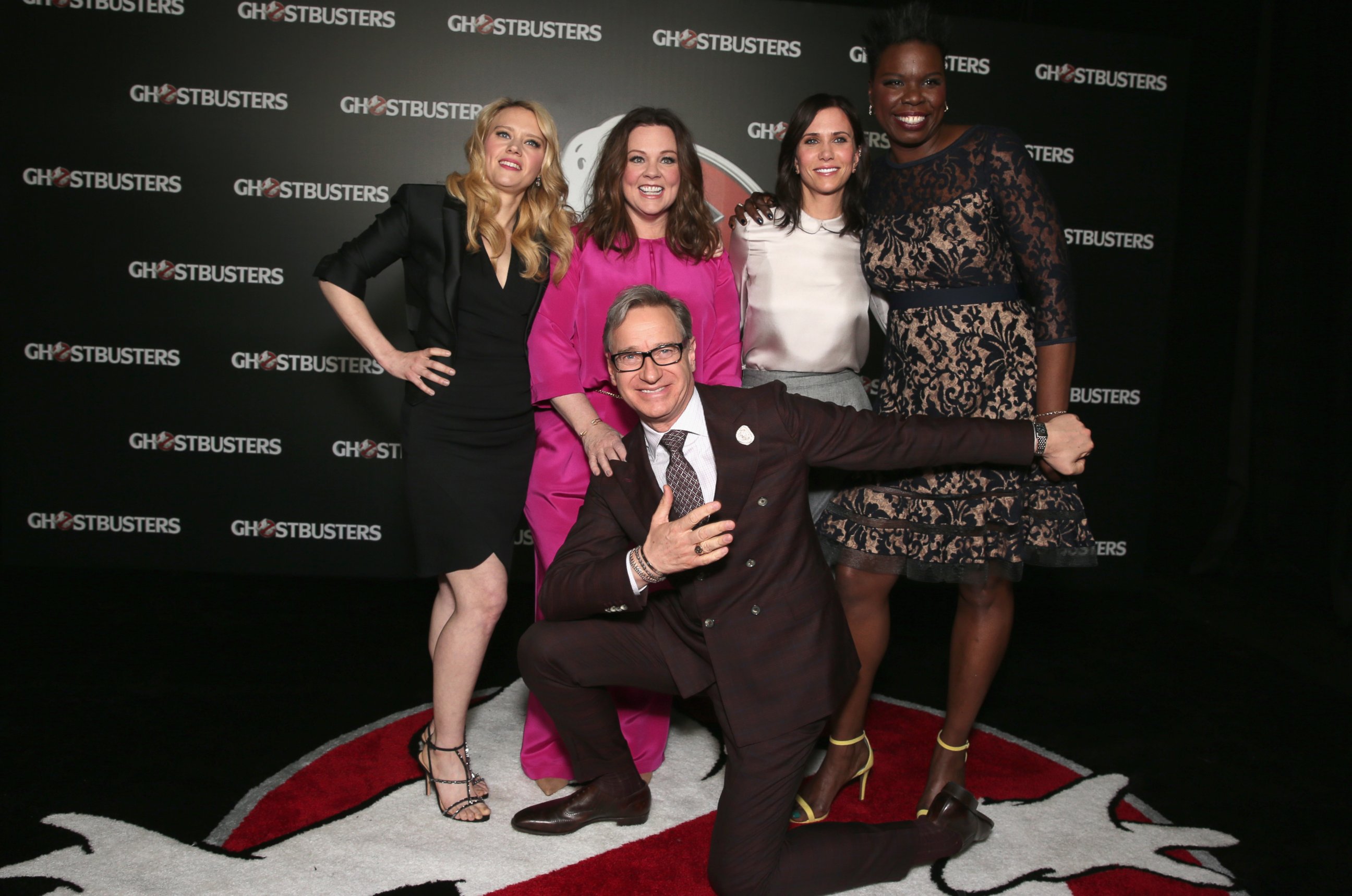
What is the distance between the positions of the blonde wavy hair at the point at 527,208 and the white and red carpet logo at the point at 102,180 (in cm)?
247

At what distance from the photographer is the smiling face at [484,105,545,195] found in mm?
2324

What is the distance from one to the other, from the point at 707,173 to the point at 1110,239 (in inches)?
76.0

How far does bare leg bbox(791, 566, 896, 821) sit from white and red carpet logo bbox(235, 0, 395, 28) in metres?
3.24

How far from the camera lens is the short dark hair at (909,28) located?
7.20 ft

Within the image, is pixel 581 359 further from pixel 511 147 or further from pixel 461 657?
pixel 461 657

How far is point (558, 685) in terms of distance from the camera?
218cm

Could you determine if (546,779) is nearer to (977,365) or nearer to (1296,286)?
(977,365)

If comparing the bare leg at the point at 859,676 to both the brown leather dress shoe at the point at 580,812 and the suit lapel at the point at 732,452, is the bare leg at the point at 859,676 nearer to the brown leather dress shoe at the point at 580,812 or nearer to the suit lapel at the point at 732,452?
the brown leather dress shoe at the point at 580,812

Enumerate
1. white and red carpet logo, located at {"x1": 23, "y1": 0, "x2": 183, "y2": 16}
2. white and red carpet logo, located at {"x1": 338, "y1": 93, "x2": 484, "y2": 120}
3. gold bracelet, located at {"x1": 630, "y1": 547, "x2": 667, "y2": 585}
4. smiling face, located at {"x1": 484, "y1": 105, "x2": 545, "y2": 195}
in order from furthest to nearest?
white and red carpet logo, located at {"x1": 338, "y1": 93, "x2": 484, "y2": 120} < white and red carpet logo, located at {"x1": 23, "y1": 0, "x2": 183, "y2": 16} < smiling face, located at {"x1": 484, "y1": 105, "x2": 545, "y2": 195} < gold bracelet, located at {"x1": 630, "y1": 547, "x2": 667, "y2": 585}

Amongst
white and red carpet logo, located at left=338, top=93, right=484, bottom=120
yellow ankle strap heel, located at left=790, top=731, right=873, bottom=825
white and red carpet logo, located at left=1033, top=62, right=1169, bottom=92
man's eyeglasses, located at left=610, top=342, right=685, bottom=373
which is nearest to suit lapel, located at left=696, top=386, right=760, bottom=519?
man's eyeglasses, located at left=610, top=342, right=685, bottom=373

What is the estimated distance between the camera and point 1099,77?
4.34 m

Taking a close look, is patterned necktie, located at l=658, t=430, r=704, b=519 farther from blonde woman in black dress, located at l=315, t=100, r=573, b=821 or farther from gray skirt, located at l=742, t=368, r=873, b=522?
blonde woman in black dress, located at l=315, t=100, r=573, b=821

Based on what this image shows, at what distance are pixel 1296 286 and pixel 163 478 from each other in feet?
17.5

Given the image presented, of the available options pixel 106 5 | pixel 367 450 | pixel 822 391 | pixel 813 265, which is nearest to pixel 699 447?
pixel 822 391
